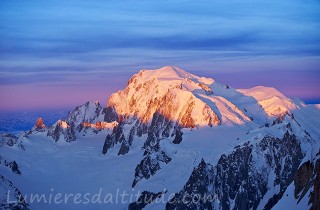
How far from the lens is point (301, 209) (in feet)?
239

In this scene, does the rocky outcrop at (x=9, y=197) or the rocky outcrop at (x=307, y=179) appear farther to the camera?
the rocky outcrop at (x=9, y=197)

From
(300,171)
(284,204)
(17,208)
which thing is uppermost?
(300,171)

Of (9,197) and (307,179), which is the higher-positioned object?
(307,179)

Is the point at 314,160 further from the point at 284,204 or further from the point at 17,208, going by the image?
the point at 17,208

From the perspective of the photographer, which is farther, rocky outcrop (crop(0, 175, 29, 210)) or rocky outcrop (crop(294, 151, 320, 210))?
rocky outcrop (crop(0, 175, 29, 210))

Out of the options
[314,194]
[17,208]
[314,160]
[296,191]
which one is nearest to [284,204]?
[296,191]

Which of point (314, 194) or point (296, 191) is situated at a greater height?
point (314, 194)

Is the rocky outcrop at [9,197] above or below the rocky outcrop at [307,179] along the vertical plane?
below

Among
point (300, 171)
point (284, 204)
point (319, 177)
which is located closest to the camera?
point (319, 177)

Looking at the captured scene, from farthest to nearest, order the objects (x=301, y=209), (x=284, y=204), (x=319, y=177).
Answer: (x=284, y=204) → (x=301, y=209) → (x=319, y=177)

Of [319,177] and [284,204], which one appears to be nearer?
[319,177]

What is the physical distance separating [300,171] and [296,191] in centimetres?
482

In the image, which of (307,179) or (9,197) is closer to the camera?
(307,179)

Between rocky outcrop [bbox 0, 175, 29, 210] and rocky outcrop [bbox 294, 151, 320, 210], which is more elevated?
rocky outcrop [bbox 294, 151, 320, 210]
